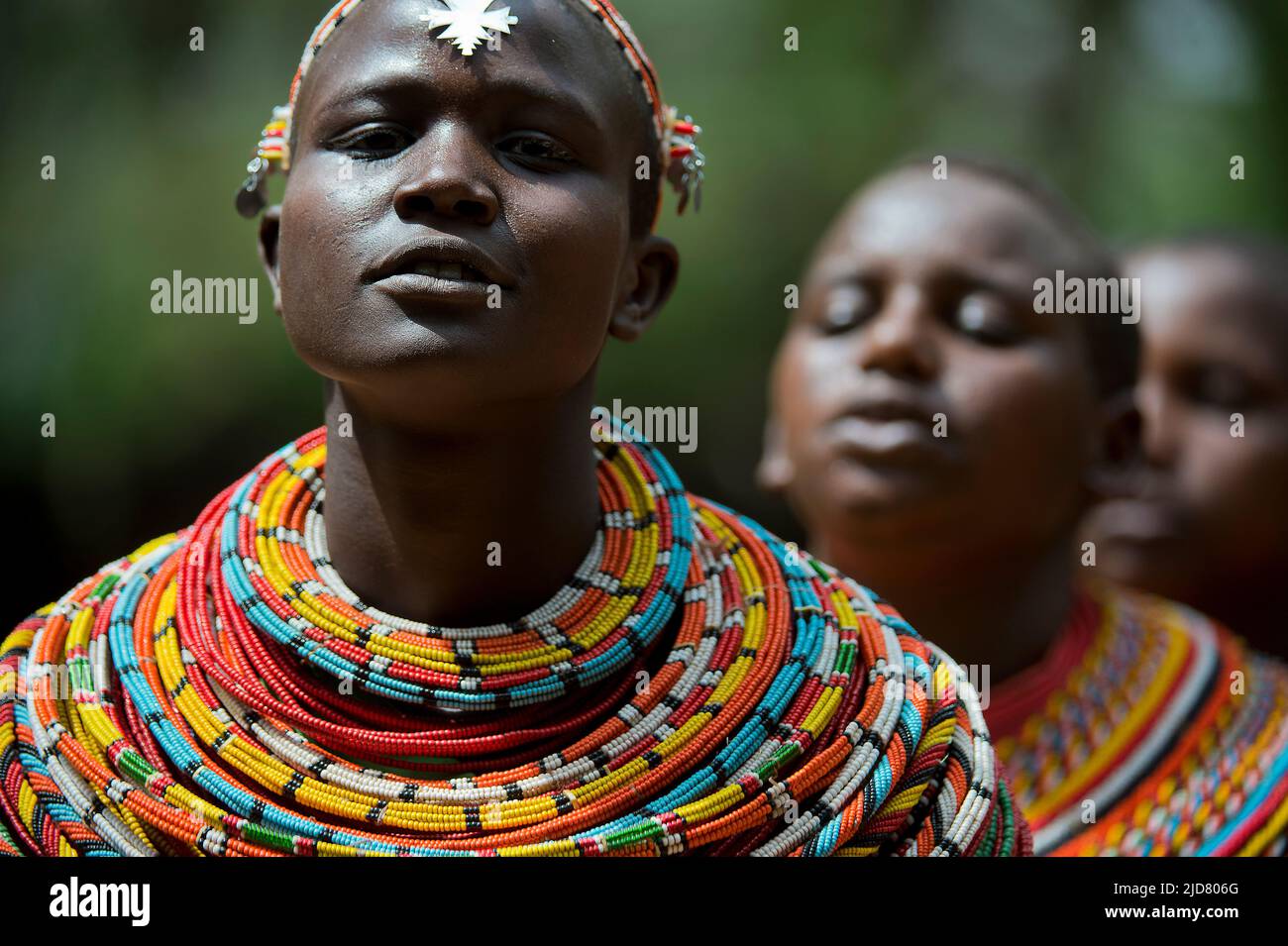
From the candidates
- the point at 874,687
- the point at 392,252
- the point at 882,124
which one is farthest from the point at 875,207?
the point at 882,124

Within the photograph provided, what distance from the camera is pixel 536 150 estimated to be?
3051 millimetres

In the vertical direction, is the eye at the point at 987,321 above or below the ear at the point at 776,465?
above

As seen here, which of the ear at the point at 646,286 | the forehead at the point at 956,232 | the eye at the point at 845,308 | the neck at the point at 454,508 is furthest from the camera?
the eye at the point at 845,308

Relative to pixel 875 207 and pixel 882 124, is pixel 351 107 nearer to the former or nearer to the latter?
pixel 875 207

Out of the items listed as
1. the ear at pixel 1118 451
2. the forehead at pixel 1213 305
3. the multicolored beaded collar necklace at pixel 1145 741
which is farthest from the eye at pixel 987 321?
the forehead at pixel 1213 305

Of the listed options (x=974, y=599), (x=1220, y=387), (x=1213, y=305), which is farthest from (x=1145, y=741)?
(x=1213, y=305)

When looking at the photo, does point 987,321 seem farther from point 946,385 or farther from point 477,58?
point 477,58

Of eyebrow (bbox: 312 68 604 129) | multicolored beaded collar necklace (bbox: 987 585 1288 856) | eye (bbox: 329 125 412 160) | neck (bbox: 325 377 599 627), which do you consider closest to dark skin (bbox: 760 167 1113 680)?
multicolored beaded collar necklace (bbox: 987 585 1288 856)

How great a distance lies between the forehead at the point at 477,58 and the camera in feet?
9.83

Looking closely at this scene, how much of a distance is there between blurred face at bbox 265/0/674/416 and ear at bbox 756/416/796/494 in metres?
2.33

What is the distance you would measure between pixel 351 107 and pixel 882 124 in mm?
6823

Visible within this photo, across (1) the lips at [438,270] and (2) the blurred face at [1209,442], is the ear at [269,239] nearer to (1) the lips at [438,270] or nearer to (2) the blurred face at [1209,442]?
(1) the lips at [438,270]

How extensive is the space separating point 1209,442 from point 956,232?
1617 mm
